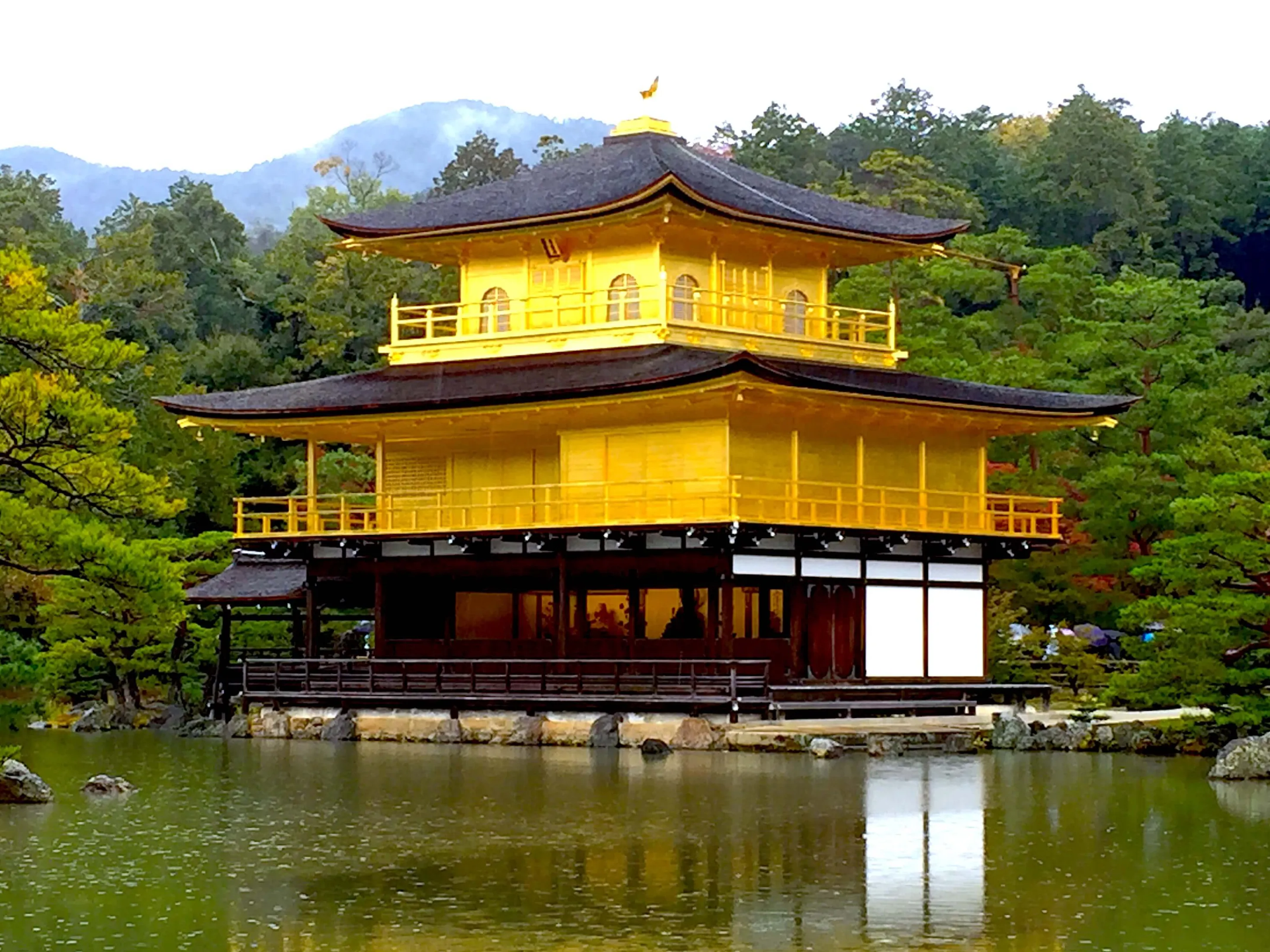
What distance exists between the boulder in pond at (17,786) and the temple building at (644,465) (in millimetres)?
12771

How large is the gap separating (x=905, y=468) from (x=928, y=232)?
5326 mm

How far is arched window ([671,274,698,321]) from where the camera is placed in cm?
4484

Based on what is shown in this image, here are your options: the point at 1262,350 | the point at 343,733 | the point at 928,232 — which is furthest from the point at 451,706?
the point at 1262,350

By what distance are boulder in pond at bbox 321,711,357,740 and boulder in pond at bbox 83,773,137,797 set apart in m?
10.9

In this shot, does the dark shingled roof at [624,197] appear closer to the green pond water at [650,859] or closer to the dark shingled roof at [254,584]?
the dark shingled roof at [254,584]

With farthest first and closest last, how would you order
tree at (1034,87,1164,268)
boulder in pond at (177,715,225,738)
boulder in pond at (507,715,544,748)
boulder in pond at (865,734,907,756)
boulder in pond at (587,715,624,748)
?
→ tree at (1034,87,1164,268), boulder in pond at (177,715,225,738), boulder in pond at (507,715,544,748), boulder in pond at (587,715,624,748), boulder in pond at (865,734,907,756)

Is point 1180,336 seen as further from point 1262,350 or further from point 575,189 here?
point 575,189

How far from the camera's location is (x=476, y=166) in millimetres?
94688

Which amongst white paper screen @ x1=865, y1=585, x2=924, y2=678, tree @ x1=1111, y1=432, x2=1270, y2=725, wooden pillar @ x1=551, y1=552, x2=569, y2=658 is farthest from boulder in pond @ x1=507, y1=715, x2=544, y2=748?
tree @ x1=1111, y1=432, x2=1270, y2=725

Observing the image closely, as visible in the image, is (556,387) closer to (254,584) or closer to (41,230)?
(254,584)

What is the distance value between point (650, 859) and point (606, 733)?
15882mm

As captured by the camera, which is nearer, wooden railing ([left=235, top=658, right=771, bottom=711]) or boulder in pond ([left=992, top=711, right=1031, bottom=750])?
boulder in pond ([left=992, top=711, right=1031, bottom=750])

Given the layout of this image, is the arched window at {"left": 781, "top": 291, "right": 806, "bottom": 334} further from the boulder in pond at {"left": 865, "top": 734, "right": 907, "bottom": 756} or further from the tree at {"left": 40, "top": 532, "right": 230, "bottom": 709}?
the boulder in pond at {"left": 865, "top": 734, "right": 907, "bottom": 756}

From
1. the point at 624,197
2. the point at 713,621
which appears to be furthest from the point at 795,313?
the point at 713,621
